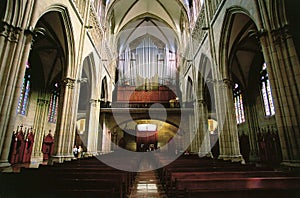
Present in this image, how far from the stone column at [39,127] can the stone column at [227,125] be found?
15092mm

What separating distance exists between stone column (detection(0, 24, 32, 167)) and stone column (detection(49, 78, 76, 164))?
373 centimetres

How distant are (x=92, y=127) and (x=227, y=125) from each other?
33.8ft

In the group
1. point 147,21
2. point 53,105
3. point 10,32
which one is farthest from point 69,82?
point 147,21

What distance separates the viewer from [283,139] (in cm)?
519

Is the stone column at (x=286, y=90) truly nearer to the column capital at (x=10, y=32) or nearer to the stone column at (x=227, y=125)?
the stone column at (x=227, y=125)

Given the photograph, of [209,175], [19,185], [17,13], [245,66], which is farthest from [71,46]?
[245,66]

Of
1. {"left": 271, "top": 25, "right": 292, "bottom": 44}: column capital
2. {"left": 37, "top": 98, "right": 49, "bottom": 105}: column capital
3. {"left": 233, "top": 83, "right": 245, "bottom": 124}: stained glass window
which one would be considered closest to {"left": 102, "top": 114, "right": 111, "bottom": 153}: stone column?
{"left": 37, "top": 98, "right": 49, "bottom": 105}: column capital

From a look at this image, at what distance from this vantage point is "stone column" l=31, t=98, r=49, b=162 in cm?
1543

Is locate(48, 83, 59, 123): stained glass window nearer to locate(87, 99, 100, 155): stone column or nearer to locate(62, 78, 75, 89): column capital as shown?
locate(87, 99, 100, 155): stone column

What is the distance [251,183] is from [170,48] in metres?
24.7

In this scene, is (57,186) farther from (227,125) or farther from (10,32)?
(227,125)

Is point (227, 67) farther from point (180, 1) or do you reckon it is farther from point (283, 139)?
point (180, 1)

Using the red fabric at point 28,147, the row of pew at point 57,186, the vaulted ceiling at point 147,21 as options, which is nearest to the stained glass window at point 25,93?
the red fabric at point 28,147

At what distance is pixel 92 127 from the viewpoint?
1436 cm
